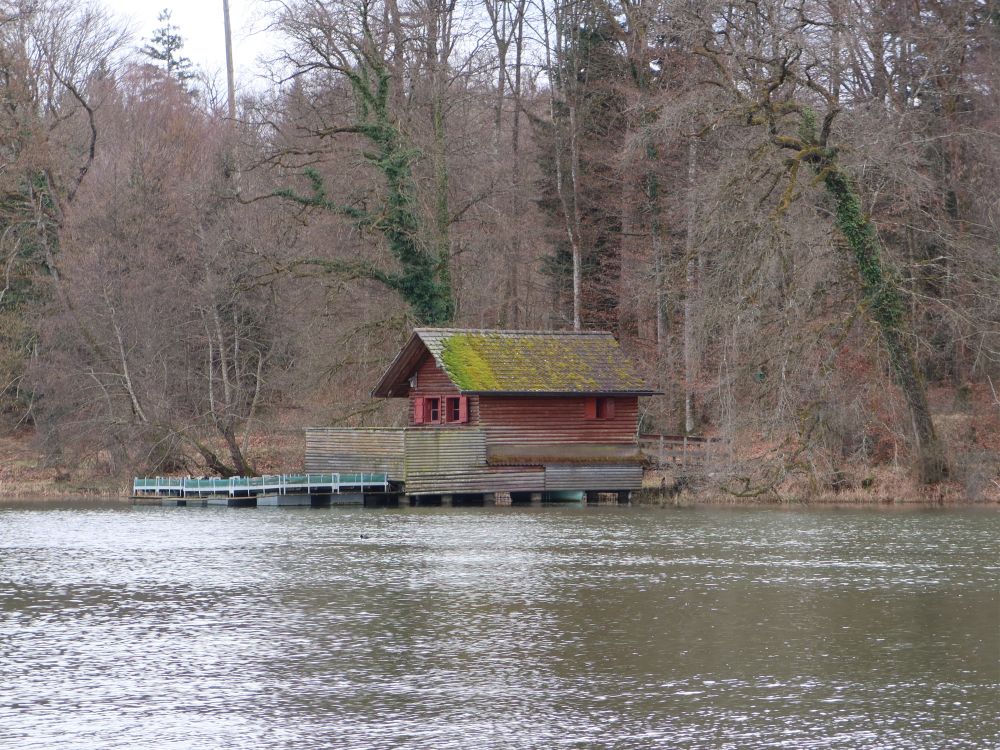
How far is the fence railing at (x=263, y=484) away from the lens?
39625mm

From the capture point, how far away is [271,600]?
63.4 feet

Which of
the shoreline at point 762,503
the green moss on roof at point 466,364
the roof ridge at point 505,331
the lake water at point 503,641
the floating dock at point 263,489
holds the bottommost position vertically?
the lake water at point 503,641

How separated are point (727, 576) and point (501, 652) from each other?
763 cm

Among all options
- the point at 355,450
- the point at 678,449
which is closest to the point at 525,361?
the point at 355,450

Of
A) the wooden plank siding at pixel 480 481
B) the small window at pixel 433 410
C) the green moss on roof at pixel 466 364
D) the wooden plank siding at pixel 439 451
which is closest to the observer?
the wooden plank siding at pixel 439 451

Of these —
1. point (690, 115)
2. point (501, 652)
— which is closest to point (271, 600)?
point (501, 652)

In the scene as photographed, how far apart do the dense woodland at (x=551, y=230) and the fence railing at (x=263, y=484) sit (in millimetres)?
1836

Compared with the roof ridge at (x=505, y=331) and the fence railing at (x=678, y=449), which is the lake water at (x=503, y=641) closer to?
the fence railing at (x=678, y=449)

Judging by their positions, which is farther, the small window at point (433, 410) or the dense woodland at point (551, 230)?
the small window at point (433, 410)

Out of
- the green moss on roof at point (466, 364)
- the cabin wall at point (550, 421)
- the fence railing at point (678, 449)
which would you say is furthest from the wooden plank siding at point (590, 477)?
the green moss on roof at point (466, 364)

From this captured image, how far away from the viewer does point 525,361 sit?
1613 inches

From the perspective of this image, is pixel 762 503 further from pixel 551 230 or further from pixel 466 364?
pixel 551 230

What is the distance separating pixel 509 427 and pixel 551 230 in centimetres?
1253

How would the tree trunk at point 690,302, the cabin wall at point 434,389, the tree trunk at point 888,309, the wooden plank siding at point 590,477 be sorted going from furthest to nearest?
1. the tree trunk at point 690,302
2. the cabin wall at point 434,389
3. the wooden plank siding at point 590,477
4. the tree trunk at point 888,309
